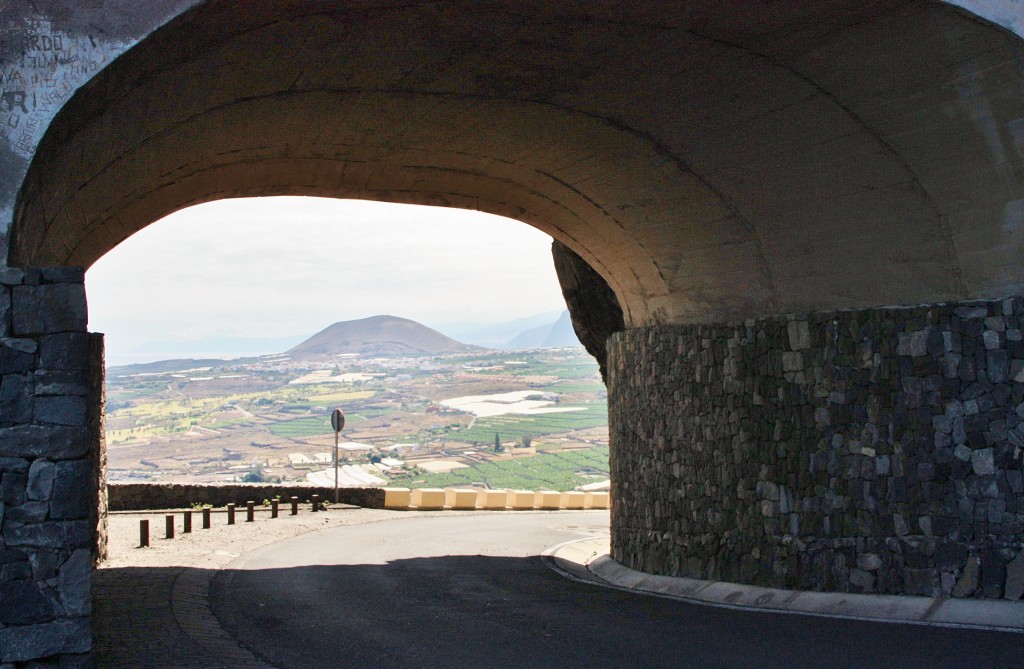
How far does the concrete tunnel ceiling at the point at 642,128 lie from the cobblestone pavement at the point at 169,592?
3.45m

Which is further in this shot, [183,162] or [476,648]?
[183,162]

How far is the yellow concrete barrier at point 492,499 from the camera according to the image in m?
28.4

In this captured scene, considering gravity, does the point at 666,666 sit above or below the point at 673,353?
below

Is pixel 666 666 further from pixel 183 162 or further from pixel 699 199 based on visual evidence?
pixel 183 162

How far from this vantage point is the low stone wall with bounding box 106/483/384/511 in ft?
77.0

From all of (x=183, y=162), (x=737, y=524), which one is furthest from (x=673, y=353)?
(x=183, y=162)

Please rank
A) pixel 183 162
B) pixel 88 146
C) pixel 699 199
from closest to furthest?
pixel 88 146 → pixel 183 162 → pixel 699 199

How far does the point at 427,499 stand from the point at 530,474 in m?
26.4

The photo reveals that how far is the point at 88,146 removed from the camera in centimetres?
723

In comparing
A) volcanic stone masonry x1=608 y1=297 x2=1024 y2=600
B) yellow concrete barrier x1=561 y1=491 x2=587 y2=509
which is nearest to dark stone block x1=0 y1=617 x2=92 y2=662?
volcanic stone masonry x1=608 y1=297 x2=1024 y2=600

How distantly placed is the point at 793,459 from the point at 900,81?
4.40 m

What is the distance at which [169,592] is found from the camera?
1143cm

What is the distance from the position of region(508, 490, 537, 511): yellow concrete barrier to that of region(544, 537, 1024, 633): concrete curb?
1459cm

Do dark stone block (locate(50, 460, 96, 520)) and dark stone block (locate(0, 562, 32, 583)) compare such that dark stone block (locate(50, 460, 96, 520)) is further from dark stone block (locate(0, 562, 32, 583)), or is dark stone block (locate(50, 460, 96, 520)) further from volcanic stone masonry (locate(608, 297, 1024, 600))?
volcanic stone masonry (locate(608, 297, 1024, 600))
